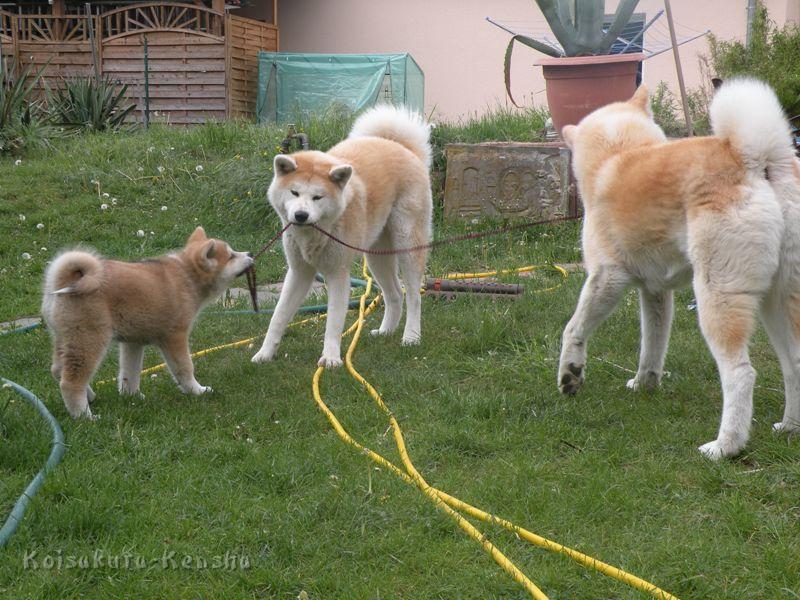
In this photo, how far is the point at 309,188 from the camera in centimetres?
515

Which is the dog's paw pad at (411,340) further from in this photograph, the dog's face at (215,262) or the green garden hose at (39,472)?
the green garden hose at (39,472)

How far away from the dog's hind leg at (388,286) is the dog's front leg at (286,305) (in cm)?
63

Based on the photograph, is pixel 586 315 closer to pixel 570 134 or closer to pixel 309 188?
pixel 570 134

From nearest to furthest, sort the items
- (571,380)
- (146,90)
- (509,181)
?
1. (571,380)
2. (509,181)
3. (146,90)

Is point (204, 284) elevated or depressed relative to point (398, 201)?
depressed

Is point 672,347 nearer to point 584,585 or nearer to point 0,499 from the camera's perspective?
point 584,585

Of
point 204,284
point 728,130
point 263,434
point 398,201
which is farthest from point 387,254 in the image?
point 728,130

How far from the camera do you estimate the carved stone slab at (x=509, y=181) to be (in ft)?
26.7

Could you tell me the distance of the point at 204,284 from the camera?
4.71 meters

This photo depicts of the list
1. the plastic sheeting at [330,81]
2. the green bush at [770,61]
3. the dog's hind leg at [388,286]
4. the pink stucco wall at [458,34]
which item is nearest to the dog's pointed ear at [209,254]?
the dog's hind leg at [388,286]

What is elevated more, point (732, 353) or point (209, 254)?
point (209, 254)

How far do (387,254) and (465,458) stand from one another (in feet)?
8.32

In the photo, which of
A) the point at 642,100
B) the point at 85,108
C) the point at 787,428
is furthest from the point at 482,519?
the point at 85,108

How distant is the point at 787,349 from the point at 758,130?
91cm
